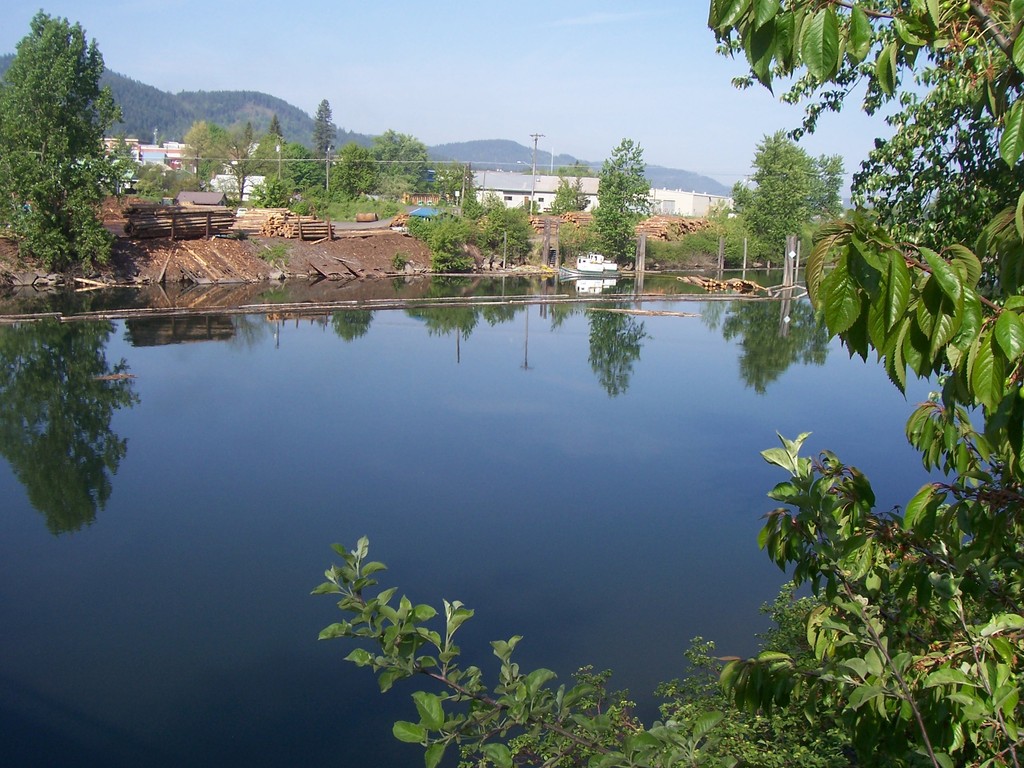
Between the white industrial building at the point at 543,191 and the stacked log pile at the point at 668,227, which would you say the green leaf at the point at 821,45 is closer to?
the stacked log pile at the point at 668,227

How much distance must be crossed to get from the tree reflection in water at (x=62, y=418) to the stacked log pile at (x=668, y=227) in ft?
95.4

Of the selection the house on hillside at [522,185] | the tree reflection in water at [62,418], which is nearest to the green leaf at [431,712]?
the tree reflection in water at [62,418]

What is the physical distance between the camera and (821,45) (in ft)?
5.41

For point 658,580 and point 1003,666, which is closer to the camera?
point 1003,666

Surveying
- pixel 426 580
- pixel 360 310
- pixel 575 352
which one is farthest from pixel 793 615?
pixel 360 310

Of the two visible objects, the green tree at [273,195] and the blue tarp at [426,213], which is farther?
the blue tarp at [426,213]

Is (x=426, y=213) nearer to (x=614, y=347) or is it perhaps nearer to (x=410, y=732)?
(x=614, y=347)

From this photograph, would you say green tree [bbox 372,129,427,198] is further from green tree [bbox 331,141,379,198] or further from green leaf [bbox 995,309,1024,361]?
green leaf [bbox 995,309,1024,361]

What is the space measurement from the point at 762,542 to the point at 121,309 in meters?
20.3

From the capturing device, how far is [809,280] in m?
1.66

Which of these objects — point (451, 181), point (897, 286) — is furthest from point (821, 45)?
point (451, 181)

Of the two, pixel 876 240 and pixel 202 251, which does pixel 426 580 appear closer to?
pixel 876 240

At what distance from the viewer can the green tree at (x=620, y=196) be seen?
37.7 meters

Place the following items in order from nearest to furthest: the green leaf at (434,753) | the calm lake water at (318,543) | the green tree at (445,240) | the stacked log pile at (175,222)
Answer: the green leaf at (434,753) → the calm lake water at (318,543) → the stacked log pile at (175,222) → the green tree at (445,240)
